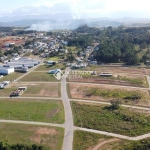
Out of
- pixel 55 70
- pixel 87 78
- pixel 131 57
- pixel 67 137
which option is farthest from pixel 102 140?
pixel 131 57

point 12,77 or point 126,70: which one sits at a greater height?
point 12,77

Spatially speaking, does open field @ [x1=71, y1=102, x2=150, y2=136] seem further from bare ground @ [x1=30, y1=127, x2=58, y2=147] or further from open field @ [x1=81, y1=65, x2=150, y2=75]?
open field @ [x1=81, y1=65, x2=150, y2=75]

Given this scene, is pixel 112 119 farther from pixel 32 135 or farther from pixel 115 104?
pixel 32 135

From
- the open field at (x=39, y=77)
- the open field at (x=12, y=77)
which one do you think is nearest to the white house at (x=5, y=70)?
the open field at (x=12, y=77)

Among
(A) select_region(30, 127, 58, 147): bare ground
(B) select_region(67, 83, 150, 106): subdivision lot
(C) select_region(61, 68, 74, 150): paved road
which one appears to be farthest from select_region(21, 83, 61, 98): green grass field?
(A) select_region(30, 127, 58, 147): bare ground

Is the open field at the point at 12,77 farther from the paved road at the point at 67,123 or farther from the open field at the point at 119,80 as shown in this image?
the paved road at the point at 67,123

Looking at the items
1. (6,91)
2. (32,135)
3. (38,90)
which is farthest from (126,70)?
(32,135)
